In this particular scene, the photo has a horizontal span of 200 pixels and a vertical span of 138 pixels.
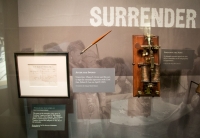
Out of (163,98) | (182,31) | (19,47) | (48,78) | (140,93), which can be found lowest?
(163,98)

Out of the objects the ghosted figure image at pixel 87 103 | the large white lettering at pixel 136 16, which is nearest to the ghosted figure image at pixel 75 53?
the ghosted figure image at pixel 87 103

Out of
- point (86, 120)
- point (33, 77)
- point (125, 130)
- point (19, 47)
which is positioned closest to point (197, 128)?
point (125, 130)

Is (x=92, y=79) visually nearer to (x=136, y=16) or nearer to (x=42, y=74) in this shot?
(x=42, y=74)

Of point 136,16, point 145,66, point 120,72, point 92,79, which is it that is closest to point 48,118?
point 92,79

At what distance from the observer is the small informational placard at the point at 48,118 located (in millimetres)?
1815

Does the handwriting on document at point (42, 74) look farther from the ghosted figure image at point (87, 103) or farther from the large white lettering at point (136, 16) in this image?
the large white lettering at point (136, 16)

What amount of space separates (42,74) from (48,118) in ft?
1.59

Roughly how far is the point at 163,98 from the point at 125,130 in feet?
1.86

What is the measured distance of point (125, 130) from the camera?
77.2 inches

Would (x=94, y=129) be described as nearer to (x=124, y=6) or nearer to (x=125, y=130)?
(x=125, y=130)

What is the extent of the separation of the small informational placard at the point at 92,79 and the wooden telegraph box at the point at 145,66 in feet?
0.92

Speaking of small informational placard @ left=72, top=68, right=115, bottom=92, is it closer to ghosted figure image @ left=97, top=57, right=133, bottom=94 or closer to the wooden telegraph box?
ghosted figure image @ left=97, top=57, right=133, bottom=94

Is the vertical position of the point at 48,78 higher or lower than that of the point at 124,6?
lower

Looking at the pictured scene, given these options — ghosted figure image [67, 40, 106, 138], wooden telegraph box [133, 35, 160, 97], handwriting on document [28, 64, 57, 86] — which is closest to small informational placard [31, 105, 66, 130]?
ghosted figure image [67, 40, 106, 138]
